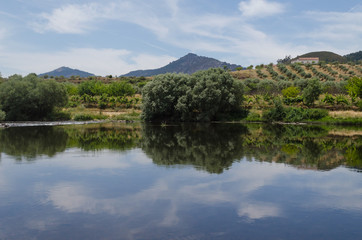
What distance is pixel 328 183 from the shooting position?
1462 centimetres

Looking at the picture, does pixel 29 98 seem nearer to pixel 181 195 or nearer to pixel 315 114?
pixel 315 114

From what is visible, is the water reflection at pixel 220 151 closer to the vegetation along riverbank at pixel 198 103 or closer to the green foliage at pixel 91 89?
the vegetation along riverbank at pixel 198 103

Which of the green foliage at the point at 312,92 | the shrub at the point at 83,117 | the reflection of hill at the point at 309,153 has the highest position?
the green foliage at the point at 312,92

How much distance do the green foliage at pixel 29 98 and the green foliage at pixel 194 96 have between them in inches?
682

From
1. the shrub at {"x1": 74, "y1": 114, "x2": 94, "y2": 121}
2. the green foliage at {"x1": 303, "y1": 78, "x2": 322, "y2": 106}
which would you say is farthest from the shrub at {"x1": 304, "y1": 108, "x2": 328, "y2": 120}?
the shrub at {"x1": 74, "y1": 114, "x2": 94, "y2": 121}

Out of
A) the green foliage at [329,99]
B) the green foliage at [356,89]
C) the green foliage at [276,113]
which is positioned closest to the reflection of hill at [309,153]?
the green foliage at [276,113]

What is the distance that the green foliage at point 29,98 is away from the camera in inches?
2286

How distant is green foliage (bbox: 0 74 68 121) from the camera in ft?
190

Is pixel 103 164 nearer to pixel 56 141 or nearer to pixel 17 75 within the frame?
pixel 56 141

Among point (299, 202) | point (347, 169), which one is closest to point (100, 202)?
point (299, 202)

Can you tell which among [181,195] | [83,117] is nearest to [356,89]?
[83,117]

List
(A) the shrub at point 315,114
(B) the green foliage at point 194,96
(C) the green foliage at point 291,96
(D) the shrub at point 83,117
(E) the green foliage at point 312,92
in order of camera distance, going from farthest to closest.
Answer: (C) the green foliage at point 291,96 < (D) the shrub at point 83,117 < (E) the green foliage at point 312,92 < (B) the green foliage at point 194,96 < (A) the shrub at point 315,114

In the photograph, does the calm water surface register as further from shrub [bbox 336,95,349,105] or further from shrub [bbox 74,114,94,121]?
shrub [bbox 74,114,94,121]

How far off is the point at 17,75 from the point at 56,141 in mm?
42313
